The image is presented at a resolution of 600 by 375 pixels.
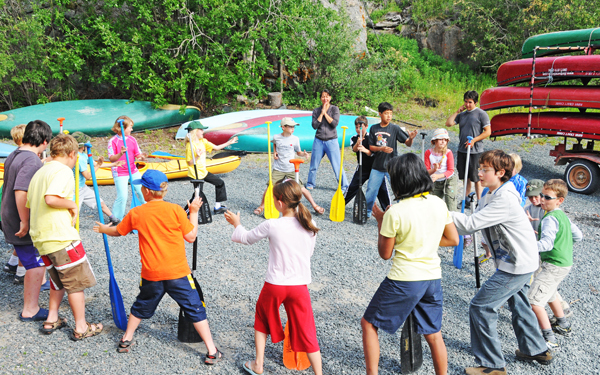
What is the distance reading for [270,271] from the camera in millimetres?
3143

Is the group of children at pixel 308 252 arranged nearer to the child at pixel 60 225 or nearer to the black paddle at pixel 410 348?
the child at pixel 60 225

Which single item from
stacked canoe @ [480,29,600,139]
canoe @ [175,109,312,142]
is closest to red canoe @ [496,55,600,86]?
stacked canoe @ [480,29,600,139]

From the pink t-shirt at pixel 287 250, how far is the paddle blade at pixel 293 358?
0.55 m

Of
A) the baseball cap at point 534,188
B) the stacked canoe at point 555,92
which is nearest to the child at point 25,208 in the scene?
the baseball cap at point 534,188

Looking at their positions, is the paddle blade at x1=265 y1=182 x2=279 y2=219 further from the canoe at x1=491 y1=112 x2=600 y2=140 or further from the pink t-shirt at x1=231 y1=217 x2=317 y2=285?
the canoe at x1=491 y1=112 x2=600 y2=140

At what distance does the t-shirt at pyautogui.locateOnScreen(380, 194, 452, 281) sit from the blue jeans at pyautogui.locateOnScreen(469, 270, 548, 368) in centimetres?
61

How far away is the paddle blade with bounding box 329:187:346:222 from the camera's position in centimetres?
691

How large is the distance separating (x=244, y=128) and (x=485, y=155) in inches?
358

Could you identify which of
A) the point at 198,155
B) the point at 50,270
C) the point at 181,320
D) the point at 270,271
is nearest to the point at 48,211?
the point at 50,270

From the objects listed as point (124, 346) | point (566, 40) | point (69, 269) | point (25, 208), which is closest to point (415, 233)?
point (124, 346)

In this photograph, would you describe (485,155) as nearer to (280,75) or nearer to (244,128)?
(244,128)

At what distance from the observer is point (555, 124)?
9.20 metres

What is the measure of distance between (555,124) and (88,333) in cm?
917

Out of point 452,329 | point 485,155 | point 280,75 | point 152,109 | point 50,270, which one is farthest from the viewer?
point 280,75
